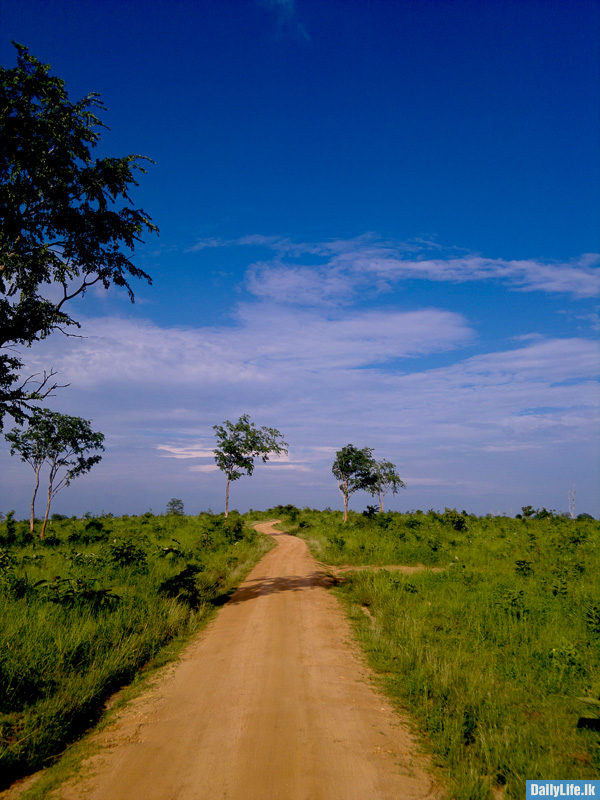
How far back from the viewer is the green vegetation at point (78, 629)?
17.6 feet

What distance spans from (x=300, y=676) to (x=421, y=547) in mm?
14482

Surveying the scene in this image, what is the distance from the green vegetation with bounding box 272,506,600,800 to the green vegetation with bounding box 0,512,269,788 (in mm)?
4605

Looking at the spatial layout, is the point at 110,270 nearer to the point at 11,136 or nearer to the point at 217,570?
the point at 11,136

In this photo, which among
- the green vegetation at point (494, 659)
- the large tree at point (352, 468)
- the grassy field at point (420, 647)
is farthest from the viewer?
the large tree at point (352, 468)

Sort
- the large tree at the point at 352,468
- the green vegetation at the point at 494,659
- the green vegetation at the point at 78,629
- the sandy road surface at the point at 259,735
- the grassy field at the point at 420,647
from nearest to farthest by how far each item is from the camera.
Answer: the sandy road surface at the point at 259,735
the green vegetation at the point at 494,659
the grassy field at the point at 420,647
the green vegetation at the point at 78,629
the large tree at the point at 352,468

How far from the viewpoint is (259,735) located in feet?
17.5

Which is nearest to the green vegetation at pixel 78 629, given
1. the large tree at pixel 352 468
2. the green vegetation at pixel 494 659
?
the green vegetation at pixel 494 659

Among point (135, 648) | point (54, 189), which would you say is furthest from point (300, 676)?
point (54, 189)

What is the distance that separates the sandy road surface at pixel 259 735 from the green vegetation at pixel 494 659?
669 millimetres

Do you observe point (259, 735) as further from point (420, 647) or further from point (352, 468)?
point (352, 468)

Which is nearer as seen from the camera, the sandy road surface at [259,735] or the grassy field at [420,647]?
the sandy road surface at [259,735]

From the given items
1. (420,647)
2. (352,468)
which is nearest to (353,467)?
(352,468)

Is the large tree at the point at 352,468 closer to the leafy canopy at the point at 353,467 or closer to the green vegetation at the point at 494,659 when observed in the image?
the leafy canopy at the point at 353,467

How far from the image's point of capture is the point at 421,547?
2022 cm
